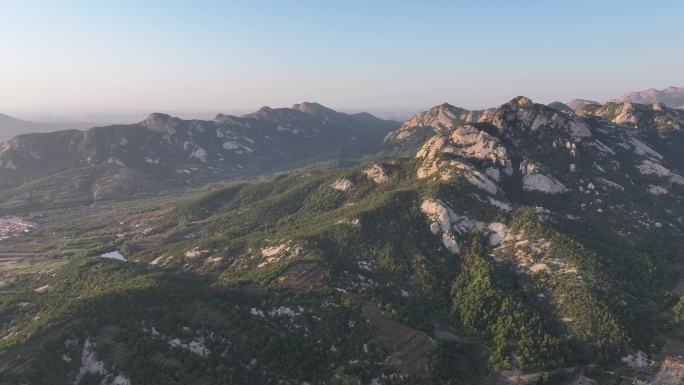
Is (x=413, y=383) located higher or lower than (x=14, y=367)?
lower

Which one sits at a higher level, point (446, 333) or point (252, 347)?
point (252, 347)

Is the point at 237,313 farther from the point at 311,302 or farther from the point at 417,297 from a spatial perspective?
the point at 417,297

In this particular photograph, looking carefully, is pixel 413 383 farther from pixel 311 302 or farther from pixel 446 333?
pixel 311 302

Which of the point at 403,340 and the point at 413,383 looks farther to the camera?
the point at 403,340

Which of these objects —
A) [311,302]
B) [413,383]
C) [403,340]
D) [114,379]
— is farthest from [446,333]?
[114,379]

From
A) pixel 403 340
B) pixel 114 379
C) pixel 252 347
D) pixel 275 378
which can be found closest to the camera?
pixel 114 379

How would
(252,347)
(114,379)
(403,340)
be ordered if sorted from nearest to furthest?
1. (114,379)
2. (252,347)
3. (403,340)

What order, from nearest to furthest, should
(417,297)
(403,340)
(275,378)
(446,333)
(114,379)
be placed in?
(114,379), (275,378), (403,340), (446,333), (417,297)

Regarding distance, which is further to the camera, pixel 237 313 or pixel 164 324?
pixel 237 313

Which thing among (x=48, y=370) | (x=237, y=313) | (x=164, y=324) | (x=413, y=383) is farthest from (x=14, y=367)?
(x=413, y=383)
